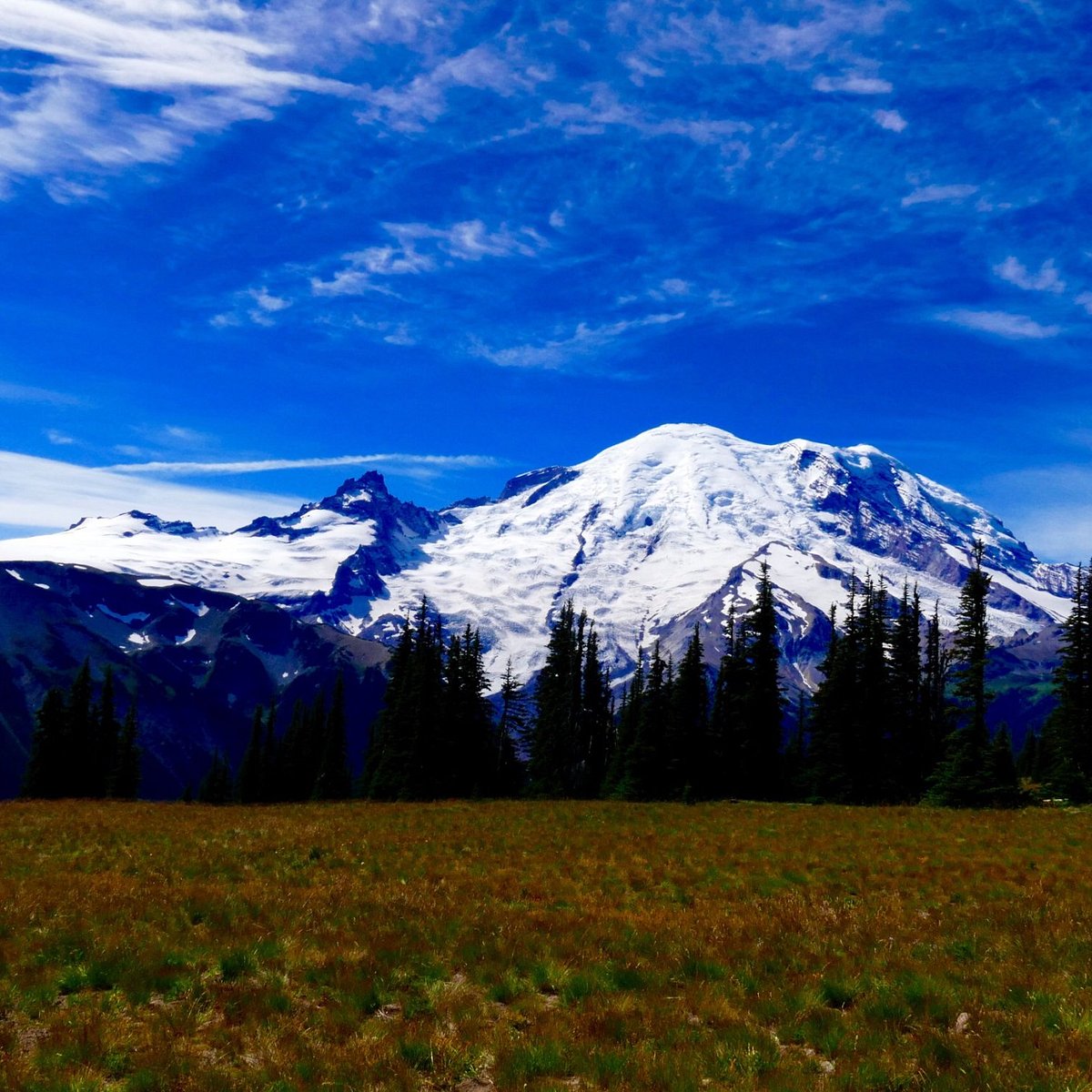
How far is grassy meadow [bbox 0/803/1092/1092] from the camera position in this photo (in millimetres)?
8469

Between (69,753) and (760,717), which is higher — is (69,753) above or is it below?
below

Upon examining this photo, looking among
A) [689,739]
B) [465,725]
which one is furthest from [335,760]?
[689,739]

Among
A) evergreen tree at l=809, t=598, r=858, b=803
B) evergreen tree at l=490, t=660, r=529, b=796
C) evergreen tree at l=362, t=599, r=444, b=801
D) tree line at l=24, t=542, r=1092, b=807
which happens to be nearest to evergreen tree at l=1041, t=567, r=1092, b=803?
tree line at l=24, t=542, r=1092, b=807

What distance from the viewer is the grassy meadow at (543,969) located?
27.8 feet

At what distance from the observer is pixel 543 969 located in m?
11.4

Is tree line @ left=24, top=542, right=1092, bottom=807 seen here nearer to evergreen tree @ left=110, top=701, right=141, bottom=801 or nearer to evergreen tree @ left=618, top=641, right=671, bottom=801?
evergreen tree @ left=618, top=641, right=671, bottom=801

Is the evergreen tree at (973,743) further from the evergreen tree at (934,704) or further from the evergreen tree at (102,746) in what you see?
the evergreen tree at (102,746)

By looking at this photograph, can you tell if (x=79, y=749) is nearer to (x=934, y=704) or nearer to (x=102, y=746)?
(x=102, y=746)

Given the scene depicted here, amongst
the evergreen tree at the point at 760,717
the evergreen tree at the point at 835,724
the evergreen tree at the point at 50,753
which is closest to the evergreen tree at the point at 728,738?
the evergreen tree at the point at 760,717

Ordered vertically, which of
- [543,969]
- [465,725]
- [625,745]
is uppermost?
[543,969]

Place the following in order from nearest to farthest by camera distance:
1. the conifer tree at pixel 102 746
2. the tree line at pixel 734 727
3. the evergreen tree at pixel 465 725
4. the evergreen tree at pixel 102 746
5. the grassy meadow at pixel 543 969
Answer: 1. the grassy meadow at pixel 543 969
2. the tree line at pixel 734 727
3. the evergreen tree at pixel 465 725
4. the conifer tree at pixel 102 746
5. the evergreen tree at pixel 102 746

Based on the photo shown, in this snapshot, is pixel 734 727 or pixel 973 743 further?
pixel 734 727

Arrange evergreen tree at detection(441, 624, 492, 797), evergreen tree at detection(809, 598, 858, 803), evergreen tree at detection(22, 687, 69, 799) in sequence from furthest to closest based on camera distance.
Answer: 1. evergreen tree at detection(22, 687, 69, 799)
2. evergreen tree at detection(441, 624, 492, 797)
3. evergreen tree at detection(809, 598, 858, 803)

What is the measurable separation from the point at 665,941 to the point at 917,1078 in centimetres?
505
